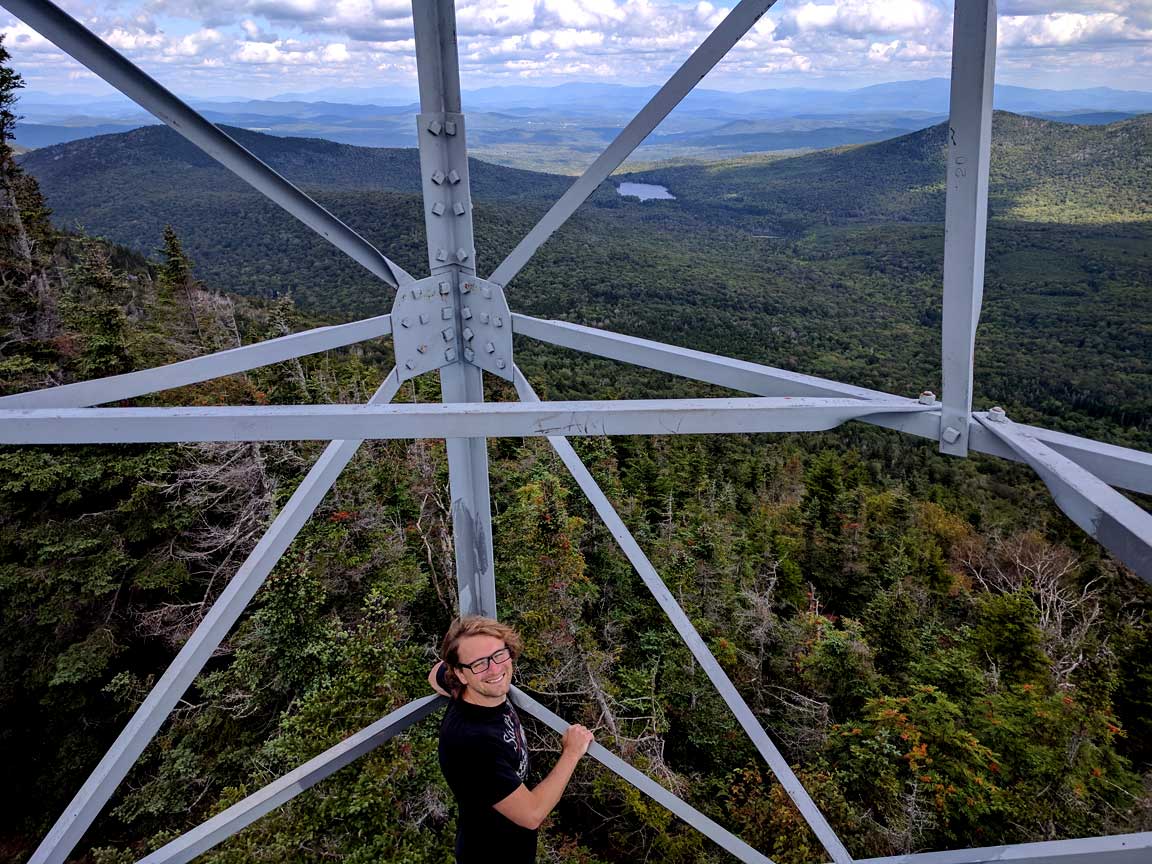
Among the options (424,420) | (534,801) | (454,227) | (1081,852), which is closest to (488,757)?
(534,801)

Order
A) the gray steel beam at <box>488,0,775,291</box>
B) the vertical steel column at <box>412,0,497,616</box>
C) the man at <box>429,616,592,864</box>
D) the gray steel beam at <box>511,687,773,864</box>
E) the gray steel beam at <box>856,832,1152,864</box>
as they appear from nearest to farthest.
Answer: the gray steel beam at <box>856,832,1152,864</box>, the gray steel beam at <box>488,0,775,291</box>, the man at <box>429,616,592,864</box>, the vertical steel column at <box>412,0,497,616</box>, the gray steel beam at <box>511,687,773,864</box>

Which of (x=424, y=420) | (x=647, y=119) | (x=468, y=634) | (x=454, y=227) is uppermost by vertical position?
(x=647, y=119)

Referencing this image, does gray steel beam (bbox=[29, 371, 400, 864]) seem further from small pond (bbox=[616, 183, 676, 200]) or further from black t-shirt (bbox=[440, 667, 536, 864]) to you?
small pond (bbox=[616, 183, 676, 200])

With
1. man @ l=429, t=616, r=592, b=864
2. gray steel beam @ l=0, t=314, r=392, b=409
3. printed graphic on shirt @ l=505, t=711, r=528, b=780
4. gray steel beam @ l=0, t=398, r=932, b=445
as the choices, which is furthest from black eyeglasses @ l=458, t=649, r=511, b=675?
gray steel beam @ l=0, t=314, r=392, b=409

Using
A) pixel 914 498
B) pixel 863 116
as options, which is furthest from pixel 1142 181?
pixel 914 498

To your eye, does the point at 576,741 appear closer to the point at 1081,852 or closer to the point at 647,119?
the point at 1081,852

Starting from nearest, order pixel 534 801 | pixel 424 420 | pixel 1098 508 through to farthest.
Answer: pixel 1098 508, pixel 424 420, pixel 534 801
